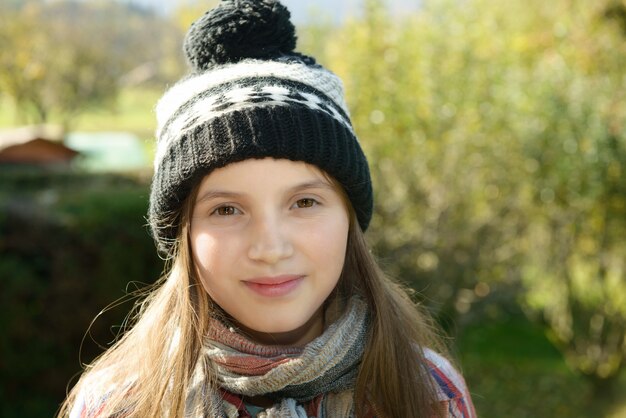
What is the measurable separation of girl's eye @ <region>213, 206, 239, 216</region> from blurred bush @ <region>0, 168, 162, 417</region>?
329 cm

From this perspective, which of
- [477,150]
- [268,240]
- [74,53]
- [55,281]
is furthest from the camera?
[74,53]

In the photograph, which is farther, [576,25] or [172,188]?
[576,25]

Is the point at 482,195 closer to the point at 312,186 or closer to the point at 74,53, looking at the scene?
the point at 312,186

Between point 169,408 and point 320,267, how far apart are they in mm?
504

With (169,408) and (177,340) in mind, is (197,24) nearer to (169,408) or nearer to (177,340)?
(177,340)

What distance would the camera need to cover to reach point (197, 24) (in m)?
1.86

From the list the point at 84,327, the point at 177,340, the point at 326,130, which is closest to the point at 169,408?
the point at 177,340

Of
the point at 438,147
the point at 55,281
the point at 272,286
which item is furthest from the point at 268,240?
the point at 438,147

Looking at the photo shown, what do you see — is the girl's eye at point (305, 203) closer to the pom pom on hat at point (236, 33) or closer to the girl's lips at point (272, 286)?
the girl's lips at point (272, 286)

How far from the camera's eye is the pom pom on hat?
1.81 m

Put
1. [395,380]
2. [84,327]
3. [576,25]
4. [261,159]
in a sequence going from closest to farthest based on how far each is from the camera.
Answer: [261,159] → [395,380] → [84,327] → [576,25]

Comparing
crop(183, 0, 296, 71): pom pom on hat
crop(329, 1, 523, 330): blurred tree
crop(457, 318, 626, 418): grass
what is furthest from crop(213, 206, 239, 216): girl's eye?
crop(457, 318, 626, 418): grass

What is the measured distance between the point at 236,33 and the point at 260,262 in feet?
2.03

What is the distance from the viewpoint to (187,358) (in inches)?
68.4
